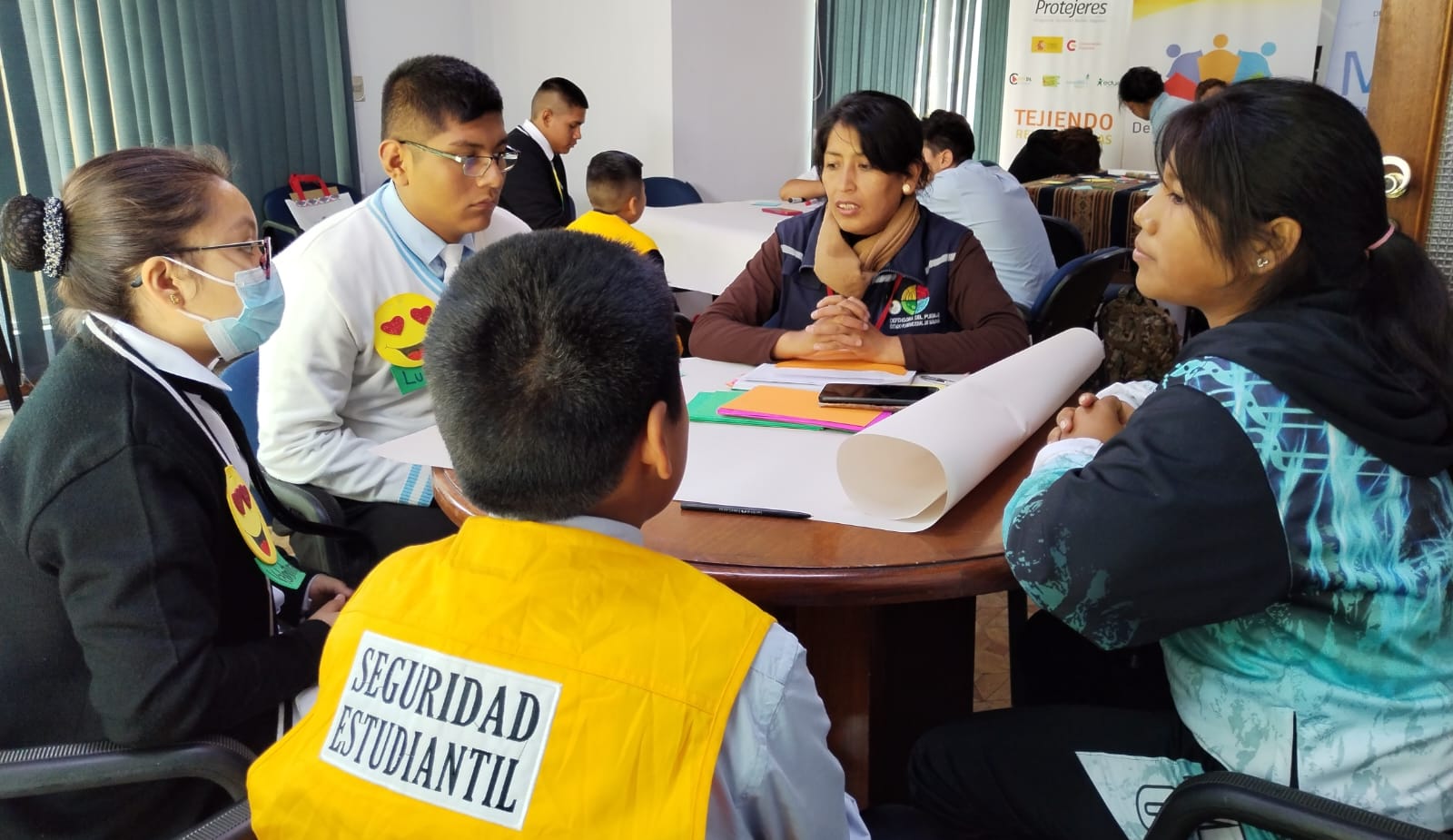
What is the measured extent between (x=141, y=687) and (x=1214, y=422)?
0.99 m

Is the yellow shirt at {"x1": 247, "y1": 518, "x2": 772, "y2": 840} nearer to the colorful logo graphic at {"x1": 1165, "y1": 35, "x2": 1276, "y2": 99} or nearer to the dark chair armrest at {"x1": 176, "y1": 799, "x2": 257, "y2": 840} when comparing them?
the dark chair armrest at {"x1": 176, "y1": 799, "x2": 257, "y2": 840}

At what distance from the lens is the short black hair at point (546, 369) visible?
74 cm

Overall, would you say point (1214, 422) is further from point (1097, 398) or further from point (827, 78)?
point (827, 78)

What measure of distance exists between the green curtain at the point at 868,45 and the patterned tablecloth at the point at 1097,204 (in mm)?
1576

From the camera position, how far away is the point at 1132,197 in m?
Answer: 5.00

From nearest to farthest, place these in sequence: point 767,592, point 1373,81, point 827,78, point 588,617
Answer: point 588,617, point 767,592, point 1373,81, point 827,78

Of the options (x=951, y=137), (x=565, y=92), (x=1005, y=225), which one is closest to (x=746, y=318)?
(x=1005, y=225)

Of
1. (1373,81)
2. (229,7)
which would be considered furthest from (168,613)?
A: (229,7)

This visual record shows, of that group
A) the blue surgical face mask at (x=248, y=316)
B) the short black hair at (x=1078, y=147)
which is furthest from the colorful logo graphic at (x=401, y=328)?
the short black hair at (x=1078, y=147)

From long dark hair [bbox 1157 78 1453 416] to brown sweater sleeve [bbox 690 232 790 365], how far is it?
35.9 inches

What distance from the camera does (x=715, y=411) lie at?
1.50 meters

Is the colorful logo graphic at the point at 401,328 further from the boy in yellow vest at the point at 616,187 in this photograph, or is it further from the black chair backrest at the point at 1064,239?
the black chair backrest at the point at 1064,239

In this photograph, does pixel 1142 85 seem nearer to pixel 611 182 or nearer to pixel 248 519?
pixel 611 182

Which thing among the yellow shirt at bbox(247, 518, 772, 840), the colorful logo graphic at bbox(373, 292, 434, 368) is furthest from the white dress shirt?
the yellow shirt at bbox(247, 518, 772, 840)
